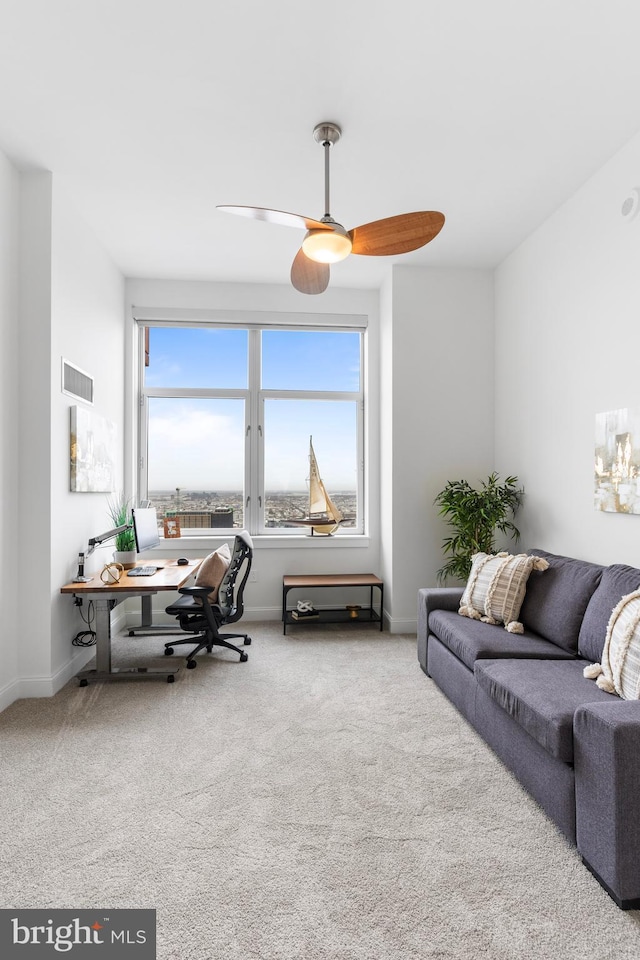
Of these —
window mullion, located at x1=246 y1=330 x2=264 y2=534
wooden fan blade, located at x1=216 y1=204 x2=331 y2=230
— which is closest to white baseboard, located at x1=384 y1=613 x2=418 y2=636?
window mullion, located at x1=246 y1=330 x2=264 y2=534

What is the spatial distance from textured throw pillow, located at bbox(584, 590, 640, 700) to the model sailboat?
3.06m

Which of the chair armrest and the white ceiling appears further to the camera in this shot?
the chair armrest

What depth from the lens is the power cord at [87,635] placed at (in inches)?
145

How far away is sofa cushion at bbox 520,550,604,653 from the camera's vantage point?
2.88m

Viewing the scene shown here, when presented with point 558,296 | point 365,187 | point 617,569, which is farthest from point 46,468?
point 558,296

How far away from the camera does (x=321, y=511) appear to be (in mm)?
5223

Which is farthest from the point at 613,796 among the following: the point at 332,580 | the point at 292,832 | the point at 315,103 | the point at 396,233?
the point at 332,580

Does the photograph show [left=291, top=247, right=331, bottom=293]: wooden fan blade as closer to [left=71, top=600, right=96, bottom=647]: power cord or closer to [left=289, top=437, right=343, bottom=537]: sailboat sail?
[left=289, top=437, right=343, bottom=537]: sailboat sail

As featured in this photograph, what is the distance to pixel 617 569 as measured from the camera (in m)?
2.80

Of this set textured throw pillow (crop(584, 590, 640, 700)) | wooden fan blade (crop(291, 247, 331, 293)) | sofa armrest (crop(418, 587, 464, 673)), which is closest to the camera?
textured throw pillow (crop(584, 590, 640, 700))

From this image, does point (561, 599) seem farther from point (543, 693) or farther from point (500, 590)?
point (543, 693)

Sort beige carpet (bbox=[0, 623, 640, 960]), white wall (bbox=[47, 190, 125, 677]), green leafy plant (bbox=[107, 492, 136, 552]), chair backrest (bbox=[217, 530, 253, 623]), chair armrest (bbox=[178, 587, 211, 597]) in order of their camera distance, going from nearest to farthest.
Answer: beige carpet (bbox=[0, 623, 640, 960])
white wall (bbox=[47, 190, 125, 677])
chair armrest (bbox=[178, 587, 211, 597])
chair backrest (bbox=[217, 530, 253, 623])
green leafy plant (bbox=[107, 492, 136, 552])

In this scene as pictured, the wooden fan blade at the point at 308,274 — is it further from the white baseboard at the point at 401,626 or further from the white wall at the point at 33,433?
the white baseboard at the point at 401,626

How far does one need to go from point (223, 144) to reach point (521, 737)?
3302 millimetres
